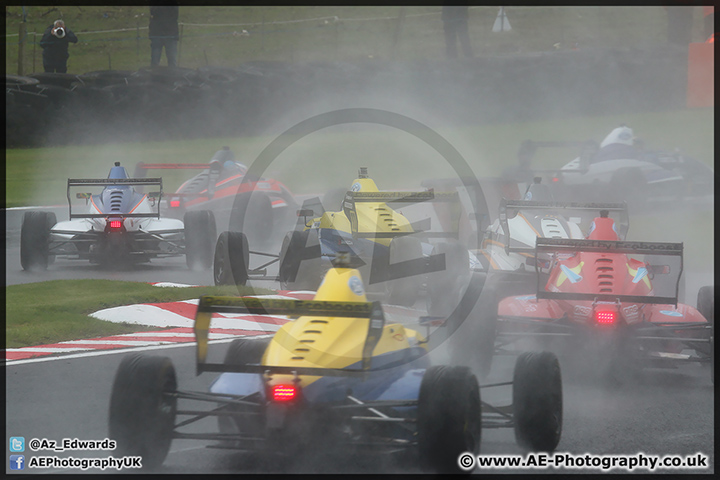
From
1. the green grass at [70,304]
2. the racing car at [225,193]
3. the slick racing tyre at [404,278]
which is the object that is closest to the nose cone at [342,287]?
the green grass at [70,304]

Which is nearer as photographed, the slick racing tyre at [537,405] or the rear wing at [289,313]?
the rear wing at [289,313]

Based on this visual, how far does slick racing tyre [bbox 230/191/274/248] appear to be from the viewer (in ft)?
47.3

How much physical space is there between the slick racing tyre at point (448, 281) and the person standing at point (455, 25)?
→ 793 inches

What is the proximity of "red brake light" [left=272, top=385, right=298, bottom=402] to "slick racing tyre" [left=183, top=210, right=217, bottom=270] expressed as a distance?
25.3 ft

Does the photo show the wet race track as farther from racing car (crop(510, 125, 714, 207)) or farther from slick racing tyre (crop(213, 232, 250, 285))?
racing car (crop(510, 125, 714, 207))

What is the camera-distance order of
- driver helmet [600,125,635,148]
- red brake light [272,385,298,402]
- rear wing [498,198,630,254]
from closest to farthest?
red brake light [272,385,298,402], rear wing [498,198,630,254], driver helmet [600,125,635,148]

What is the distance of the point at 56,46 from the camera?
22.0 metres

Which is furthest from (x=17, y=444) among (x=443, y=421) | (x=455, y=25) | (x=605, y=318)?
(x=455, y=25)

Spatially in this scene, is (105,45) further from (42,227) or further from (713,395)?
(713,395)

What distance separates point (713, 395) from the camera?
6.80 meters

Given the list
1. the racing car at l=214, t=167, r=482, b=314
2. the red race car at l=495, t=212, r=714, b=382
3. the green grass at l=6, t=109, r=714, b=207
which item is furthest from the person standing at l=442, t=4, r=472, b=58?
the red race car at l=495, t=212, r=714, b=382

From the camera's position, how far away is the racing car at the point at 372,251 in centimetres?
914

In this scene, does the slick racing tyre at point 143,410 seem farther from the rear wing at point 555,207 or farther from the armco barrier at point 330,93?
the armco barrier at point 330,93
